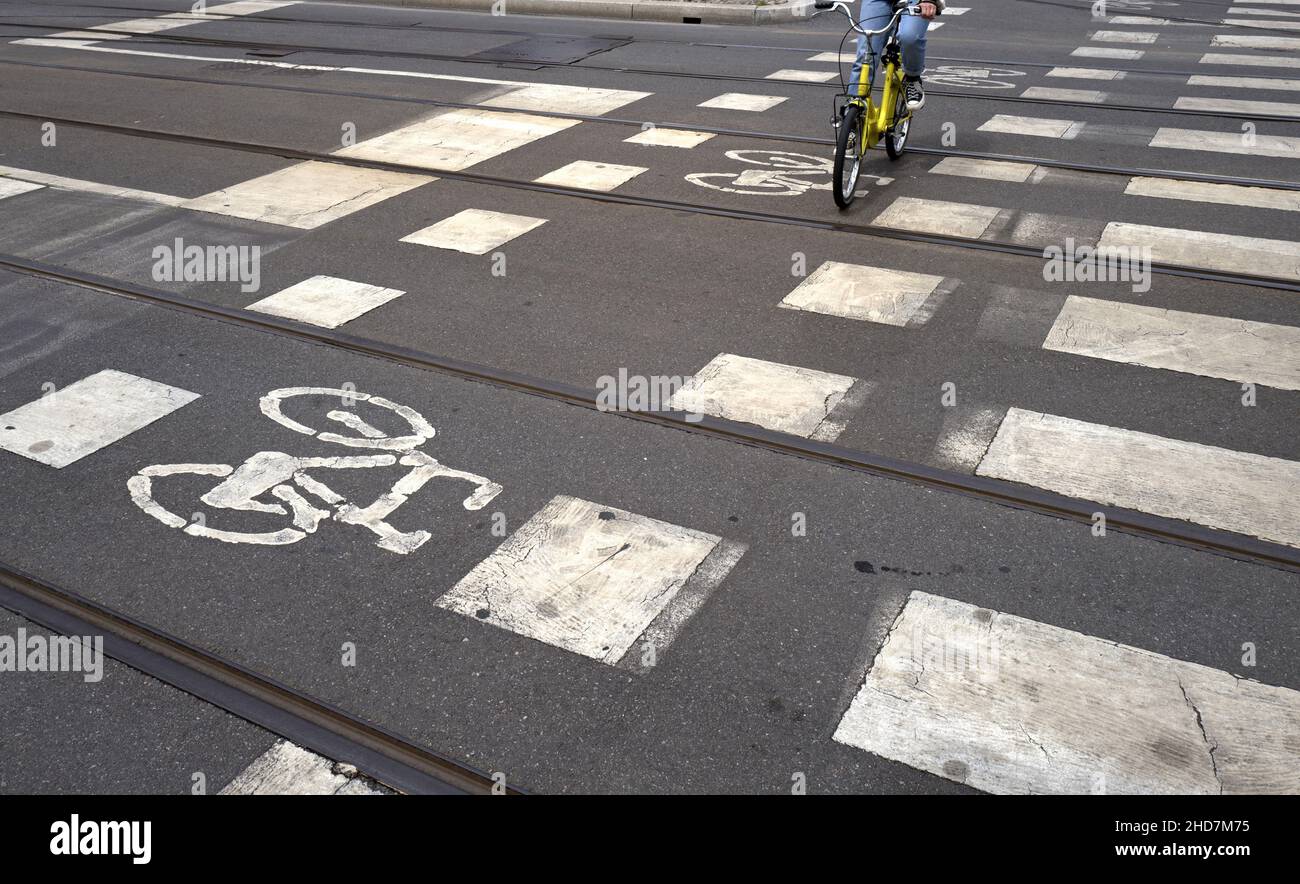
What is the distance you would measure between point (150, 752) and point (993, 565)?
316cm

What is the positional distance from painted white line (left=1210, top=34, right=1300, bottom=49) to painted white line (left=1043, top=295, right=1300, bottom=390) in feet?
35.7

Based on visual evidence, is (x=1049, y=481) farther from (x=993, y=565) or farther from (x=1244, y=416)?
(x=1244, y=416)

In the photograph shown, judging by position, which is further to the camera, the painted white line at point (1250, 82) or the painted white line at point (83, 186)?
the painted white line at point (1250, 82)

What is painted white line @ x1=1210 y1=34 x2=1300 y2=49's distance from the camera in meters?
15.1

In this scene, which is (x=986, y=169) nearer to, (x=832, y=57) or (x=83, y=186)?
(x=832, y=57)

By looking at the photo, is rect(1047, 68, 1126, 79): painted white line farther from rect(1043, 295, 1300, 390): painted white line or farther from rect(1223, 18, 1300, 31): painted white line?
rect(1043, 295, 1300, 390): painted white line

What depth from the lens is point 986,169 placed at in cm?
936

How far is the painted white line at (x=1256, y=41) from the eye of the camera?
593 inches

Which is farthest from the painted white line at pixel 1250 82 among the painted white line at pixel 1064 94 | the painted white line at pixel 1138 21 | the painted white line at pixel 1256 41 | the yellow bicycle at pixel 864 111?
the yellow bicycle at pixel 864 111

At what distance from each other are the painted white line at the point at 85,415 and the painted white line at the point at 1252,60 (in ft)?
44.7

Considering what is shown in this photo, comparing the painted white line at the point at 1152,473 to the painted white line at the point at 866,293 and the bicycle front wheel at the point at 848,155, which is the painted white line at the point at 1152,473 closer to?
the painted white line at the point at 866,293
